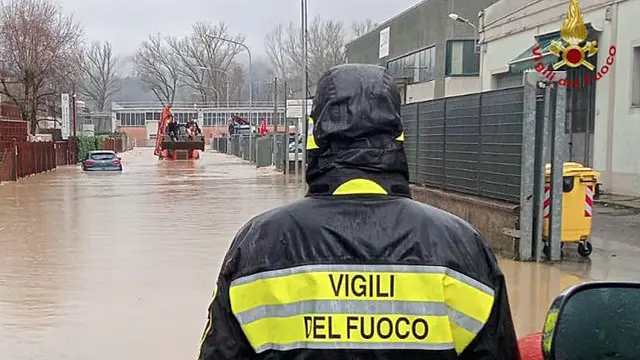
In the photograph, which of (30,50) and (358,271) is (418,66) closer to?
(30,50)

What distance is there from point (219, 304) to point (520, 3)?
2637 cm

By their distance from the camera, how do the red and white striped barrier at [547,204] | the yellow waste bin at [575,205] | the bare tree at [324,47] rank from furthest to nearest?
1. the bare tree at [324,47]
2. the yellow waste bin at [575,205]
3. the red and white striped barrier at [547,204]

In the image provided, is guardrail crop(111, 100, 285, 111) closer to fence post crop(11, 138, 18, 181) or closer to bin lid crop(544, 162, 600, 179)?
fence post crop(11, 138, 18, 181)

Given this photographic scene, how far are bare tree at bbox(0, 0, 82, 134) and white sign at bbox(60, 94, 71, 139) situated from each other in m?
1.23

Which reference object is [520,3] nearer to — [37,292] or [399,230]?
[37,292]

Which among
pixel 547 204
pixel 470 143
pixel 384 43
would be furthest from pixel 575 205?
pixel 384 43

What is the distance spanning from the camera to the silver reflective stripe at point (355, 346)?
2.15 meters

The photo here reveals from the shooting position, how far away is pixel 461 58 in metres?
44.6

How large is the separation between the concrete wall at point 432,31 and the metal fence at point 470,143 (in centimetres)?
2724

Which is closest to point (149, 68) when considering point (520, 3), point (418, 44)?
point (418, 44)

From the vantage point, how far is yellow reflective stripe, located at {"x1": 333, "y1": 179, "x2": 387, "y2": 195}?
7.49 feet

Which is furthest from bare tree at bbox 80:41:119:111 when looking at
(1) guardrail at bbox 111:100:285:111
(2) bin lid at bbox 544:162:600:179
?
(2) bin lid at bbox 544:162:600:179

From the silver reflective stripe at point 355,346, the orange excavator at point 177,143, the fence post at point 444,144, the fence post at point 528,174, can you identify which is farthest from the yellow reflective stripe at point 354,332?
the orange excavator at point 177,143

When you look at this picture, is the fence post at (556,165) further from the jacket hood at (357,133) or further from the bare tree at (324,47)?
the bare tree at (324,47)
